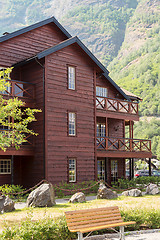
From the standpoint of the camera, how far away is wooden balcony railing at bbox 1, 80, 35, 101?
20.7 meters

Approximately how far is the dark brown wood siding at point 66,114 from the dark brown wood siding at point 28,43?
2413 millimetres

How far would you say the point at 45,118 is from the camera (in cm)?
2112

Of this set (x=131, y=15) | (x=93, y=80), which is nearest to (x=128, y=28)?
(x=131, y=15)

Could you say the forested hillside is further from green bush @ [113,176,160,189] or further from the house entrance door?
green bush @ [113,176,160,189]

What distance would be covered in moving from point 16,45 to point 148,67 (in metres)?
106

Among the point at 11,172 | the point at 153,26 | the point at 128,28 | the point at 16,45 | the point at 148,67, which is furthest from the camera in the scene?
the point at 128,28

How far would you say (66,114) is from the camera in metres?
22.4

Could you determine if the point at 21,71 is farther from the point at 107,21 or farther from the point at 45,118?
the point at 107,21

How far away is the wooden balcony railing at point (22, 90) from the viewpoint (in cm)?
2070

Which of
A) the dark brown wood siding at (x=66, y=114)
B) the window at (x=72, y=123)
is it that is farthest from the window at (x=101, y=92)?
the window at (x=72, y=123)

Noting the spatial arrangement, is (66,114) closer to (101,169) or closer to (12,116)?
(101,169)

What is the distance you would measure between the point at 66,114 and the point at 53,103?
1245 mm

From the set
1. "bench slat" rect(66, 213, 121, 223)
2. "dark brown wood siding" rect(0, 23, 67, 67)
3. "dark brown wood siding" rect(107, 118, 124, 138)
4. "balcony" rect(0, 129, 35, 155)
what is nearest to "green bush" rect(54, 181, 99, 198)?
"balcony" rect(0, 129, 35, 155)

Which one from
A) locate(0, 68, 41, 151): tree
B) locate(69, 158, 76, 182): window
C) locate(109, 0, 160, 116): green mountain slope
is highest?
locate(109, 0, 160, 116): green mountain slope
